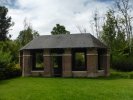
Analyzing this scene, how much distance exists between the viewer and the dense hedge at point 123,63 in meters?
50.0

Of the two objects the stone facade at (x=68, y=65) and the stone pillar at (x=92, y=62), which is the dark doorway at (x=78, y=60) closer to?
the stone facade at (x=68, y=65)

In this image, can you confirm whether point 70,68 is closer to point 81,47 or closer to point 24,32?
point 81,47

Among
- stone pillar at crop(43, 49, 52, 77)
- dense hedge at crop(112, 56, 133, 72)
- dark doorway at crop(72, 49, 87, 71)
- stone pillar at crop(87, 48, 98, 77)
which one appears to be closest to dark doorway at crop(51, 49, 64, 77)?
stone pillar at crop(43, 49, 52, 77)

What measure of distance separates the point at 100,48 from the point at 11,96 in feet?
61.5

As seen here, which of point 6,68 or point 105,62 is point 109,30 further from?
point 6,68

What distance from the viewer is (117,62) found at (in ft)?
170

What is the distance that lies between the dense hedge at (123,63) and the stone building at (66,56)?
893 cm

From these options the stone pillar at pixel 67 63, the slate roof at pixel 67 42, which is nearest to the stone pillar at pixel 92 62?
the slate roof at pixel 67 42

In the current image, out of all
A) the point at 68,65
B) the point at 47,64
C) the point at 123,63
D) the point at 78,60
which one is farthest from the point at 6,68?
the point at 123,63

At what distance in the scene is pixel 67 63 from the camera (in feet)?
132

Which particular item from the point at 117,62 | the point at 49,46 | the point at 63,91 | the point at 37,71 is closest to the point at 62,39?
the point at 49,46

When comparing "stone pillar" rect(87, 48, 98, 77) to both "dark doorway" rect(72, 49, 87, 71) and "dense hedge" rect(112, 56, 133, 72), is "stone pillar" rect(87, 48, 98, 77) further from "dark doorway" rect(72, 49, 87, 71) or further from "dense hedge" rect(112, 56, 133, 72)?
"dense hedge" rect(112, 56, 133, 72)

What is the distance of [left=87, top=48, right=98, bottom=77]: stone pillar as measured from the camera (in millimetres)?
39125

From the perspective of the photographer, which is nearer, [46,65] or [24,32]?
[46,65]
